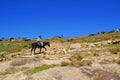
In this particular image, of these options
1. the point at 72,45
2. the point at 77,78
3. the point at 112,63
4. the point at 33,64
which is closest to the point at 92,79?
the point at 77,78

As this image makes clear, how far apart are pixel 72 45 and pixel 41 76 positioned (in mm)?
35458

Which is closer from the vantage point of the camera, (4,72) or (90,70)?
(90,70)

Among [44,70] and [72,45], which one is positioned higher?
[72,45]

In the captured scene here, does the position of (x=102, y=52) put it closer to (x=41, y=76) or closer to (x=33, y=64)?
(x=33, y=64)

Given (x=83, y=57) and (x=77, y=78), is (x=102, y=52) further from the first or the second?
(x=77, y=78)

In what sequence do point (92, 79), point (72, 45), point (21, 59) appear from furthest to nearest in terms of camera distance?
point (72, 45), point (21, 59), point (92, 79)

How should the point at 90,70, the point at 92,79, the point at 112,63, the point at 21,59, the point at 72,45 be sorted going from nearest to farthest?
the point at 92,79 < the point at 90,70 < the point at 112,63 < the point at 21,59 < the point at 72,45

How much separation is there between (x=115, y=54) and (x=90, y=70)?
13.3m

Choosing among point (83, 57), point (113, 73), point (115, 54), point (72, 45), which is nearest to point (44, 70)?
point (113, 73)

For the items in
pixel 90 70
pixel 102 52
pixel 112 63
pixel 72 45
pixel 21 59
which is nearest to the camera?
pixel 90 70

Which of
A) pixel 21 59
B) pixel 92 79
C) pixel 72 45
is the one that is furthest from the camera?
pixel 72 45

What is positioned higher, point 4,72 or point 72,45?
point 72,45

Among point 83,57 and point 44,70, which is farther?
point 83,57

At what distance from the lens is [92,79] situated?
1286 inches
